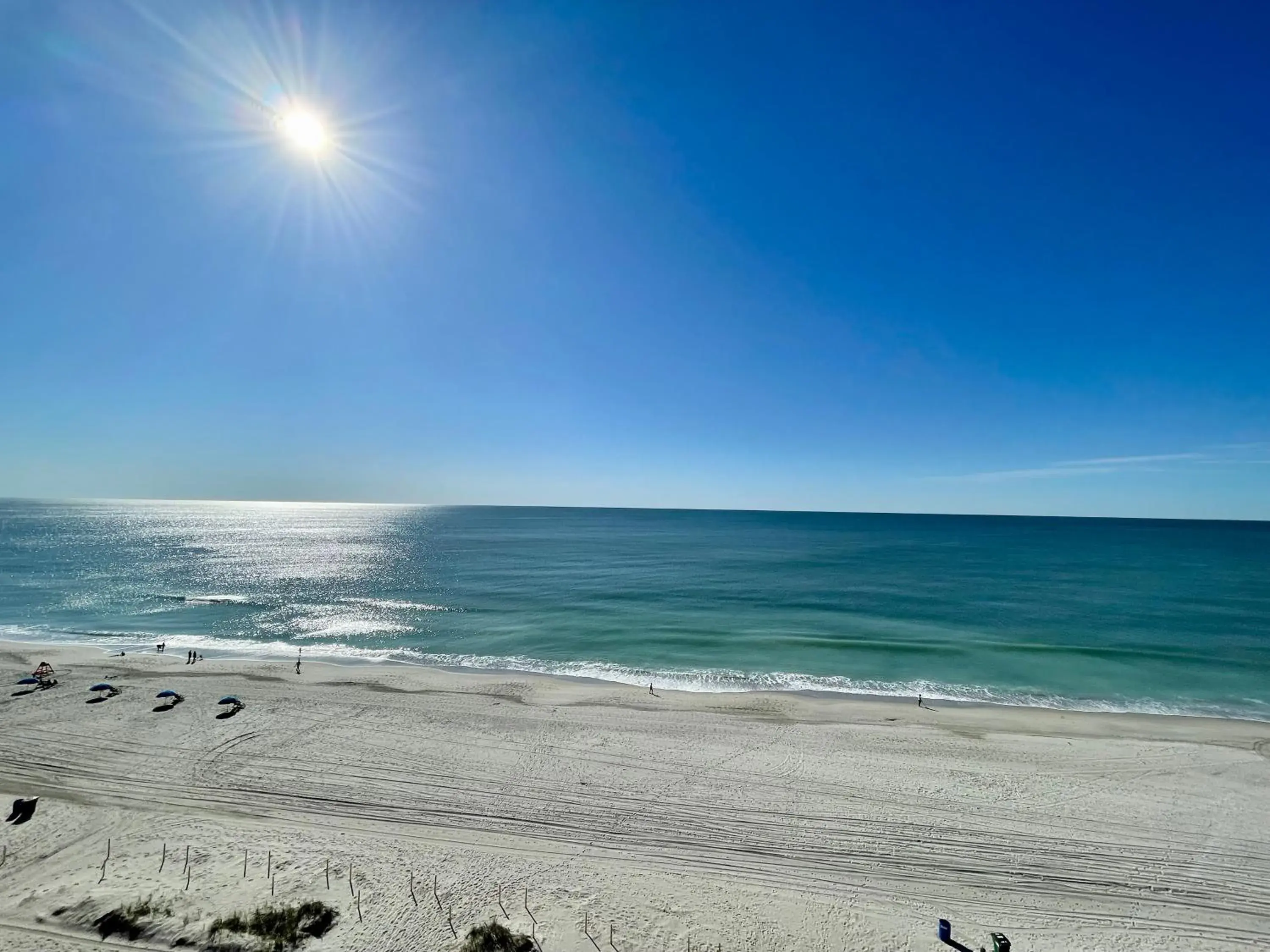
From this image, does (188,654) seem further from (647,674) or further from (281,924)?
(281,924)

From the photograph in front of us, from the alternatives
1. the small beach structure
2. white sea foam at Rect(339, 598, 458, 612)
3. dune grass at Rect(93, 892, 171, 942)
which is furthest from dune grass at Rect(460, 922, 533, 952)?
white sea foam at Rect(339, 598, 458, 612)

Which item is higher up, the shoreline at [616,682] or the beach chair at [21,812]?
the beach chair at [21,812]

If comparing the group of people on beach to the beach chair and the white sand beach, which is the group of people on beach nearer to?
the white sand beach

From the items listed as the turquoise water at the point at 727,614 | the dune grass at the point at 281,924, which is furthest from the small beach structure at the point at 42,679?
the dune grass at the point at 281,924

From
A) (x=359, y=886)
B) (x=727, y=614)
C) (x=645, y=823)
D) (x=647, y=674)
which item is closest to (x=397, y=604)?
(x=647, y=674)

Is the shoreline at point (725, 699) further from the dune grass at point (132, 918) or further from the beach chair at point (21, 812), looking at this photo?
the dune grass at point (132, 918)

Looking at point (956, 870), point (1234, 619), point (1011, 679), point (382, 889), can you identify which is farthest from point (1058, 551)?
point (382, 889)

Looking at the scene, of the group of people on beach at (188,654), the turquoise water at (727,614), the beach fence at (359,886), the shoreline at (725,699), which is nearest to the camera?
the beach fence at (359,886)
